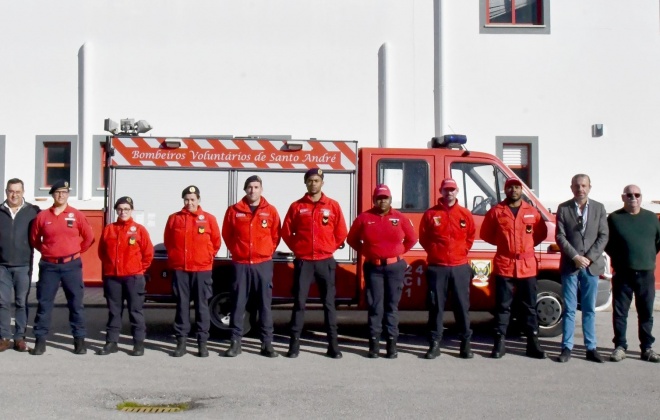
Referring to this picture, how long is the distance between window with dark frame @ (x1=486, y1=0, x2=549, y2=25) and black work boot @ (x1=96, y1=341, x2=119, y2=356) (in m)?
10.9

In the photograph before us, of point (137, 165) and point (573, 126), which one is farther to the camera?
point (573, 126)

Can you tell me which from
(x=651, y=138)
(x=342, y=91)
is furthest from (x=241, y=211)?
(x=651, y=138)

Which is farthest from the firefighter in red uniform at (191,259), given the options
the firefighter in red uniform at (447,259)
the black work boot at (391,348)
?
the firefighter in red uniform at (447,259)

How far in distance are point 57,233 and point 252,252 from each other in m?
2.02

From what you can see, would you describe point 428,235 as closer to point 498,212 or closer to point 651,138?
point 498,212

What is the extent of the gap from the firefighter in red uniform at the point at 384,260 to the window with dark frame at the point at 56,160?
9.85 meters

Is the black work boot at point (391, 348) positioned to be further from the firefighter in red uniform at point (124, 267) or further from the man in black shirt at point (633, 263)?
the firefighter in red uniform at point (124, 267)

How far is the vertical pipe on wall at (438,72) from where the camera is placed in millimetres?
15836

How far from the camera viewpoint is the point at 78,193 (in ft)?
52.5

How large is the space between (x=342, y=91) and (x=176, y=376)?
31.5 feet

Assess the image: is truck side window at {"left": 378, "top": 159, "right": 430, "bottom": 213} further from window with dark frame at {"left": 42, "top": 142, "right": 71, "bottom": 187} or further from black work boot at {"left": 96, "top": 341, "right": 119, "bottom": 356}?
window with dark frame at {"left": 42, "top": 142, "right": 71, "bottom": 187}

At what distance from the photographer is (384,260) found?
27.1ft

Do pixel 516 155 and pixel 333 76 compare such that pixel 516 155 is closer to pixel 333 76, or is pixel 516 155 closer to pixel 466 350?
pixel 333 76

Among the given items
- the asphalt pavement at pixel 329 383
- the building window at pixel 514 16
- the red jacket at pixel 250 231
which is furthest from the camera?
the building window at pixel 514 16
